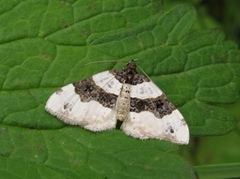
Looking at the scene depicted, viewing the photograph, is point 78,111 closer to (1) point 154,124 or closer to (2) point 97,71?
(2) point 97,71

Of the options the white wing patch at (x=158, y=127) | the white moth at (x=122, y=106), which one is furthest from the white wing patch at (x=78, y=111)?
the white wing patch at (x=158, y=127)

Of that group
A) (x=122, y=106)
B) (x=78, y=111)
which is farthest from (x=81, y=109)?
(x=122, y=106)

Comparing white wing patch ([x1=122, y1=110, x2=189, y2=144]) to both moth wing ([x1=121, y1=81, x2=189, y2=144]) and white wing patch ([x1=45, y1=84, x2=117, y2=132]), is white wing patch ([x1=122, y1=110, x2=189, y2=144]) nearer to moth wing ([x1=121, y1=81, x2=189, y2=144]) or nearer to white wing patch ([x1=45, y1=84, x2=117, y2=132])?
moth wing ([x1=121, y1=81, x2=189, y2=144])

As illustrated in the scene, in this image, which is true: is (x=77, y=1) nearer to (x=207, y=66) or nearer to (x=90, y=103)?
(x=90, y=103)

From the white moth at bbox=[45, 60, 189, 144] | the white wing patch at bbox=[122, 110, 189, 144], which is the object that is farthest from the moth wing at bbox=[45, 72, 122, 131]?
the white wing patch at bbox=[122, 110, 189, 144]

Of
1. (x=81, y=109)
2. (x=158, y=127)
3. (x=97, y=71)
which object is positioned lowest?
(x=158, y=127)

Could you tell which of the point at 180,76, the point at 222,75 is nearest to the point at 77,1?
the point at 180,76

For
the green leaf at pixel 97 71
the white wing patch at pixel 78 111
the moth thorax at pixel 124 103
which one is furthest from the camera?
the moth thorax at pixel 124 103

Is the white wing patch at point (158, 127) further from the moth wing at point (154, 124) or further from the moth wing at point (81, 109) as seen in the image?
the moth wing at point (81, 109)
